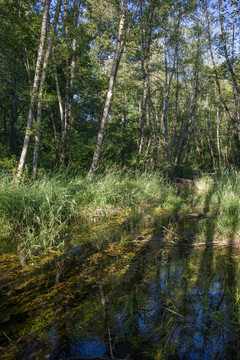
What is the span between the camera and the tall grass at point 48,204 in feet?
14.0

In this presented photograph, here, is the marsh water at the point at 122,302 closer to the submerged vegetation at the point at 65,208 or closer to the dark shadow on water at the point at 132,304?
the dark shadow on water at the point at 132,304

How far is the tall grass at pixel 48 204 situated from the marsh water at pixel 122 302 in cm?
74

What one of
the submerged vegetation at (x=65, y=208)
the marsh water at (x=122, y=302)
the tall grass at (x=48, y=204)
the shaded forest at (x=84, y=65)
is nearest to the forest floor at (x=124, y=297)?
the marsh water at (x=122, y=302)

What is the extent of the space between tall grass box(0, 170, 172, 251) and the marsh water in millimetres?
743

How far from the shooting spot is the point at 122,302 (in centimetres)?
227

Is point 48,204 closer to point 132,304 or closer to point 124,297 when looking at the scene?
point 124,297

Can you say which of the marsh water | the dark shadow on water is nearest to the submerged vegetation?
the marsh water

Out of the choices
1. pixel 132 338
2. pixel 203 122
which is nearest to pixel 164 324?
pixel 132 338

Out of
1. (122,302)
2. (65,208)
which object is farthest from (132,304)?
(65,208)

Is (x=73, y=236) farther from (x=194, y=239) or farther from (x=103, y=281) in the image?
(x=194, y=239)

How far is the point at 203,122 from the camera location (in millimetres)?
36531

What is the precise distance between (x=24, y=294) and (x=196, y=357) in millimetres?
1974

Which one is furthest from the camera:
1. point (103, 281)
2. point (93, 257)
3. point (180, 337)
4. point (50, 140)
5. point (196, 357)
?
point (50, 140)

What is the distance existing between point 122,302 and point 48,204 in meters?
3.37
